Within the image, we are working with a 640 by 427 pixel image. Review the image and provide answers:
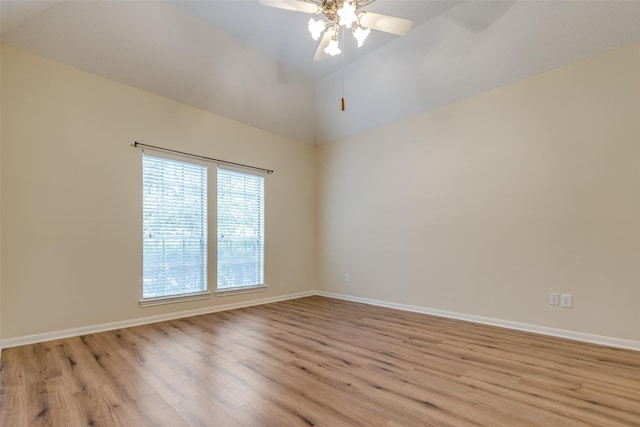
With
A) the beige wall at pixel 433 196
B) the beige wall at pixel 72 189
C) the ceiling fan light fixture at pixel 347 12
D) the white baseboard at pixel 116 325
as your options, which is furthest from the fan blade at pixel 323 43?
the white baseboard at pixel 116 325

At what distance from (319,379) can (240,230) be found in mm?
3065

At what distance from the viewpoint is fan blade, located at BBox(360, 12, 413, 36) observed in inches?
101

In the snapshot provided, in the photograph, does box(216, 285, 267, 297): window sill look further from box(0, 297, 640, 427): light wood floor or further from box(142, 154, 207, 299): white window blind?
A: box(0, 297, 640, 427): light wood floor

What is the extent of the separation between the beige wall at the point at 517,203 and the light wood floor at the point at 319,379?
0.60 m

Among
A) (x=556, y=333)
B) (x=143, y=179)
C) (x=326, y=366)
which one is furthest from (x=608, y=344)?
(x=143, y=179)

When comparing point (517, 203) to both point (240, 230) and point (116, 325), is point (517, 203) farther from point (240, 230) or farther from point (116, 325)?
point (116, 325)

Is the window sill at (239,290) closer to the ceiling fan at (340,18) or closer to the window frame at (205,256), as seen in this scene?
the window frame at (205,256)

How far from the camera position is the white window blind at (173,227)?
12.9 feet

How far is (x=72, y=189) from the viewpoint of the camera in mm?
3361

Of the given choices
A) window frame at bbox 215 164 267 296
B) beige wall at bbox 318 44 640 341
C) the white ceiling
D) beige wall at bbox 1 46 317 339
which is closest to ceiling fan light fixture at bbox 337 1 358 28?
the white ceiling

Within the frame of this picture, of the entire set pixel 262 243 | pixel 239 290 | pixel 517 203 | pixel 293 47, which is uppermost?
pixel 293 47

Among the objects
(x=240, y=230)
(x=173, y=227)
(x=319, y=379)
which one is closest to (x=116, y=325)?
(x=173, y=227)

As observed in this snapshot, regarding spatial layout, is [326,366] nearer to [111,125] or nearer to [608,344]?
[608,344]

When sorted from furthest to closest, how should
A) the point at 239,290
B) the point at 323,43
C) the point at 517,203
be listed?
the point at 239,290, the point at 517,203, the point at 323,43
